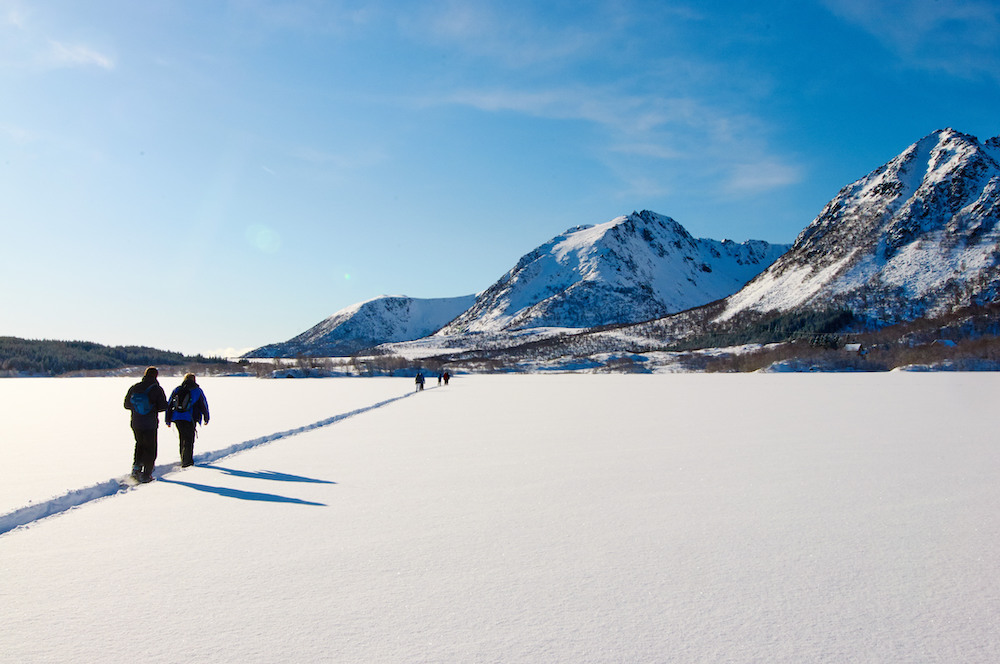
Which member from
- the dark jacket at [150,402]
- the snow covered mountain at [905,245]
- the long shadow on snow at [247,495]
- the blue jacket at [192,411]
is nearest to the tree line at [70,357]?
the blue jacket at [192,411]

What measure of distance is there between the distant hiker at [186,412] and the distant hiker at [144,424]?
2.67 ft

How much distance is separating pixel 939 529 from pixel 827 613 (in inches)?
113

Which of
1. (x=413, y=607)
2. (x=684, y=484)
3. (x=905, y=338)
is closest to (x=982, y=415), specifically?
(x=684, y=484)

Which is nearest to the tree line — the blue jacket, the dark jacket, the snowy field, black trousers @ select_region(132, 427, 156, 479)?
the blue jacket

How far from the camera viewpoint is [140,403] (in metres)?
9.44

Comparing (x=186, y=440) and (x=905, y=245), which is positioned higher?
(x=905, y=245)

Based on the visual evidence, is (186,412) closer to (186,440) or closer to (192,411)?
(192,411)

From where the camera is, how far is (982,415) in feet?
55.6

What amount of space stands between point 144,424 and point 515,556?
23.3 feet

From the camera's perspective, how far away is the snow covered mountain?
127312 millimetres

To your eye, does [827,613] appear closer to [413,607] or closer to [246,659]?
[413,607]

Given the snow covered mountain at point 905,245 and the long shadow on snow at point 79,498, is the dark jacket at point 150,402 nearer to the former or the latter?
the long shadow on snow at point 79,498

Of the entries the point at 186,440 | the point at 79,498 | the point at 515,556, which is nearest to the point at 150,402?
the point at 186,440

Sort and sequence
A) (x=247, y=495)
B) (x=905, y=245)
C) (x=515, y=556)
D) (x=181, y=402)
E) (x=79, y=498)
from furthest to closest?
(x=905, y=245) < (x=181, y=402) < (x=247, y=495) < (x=79, y=498) < (x=515, y=556)
